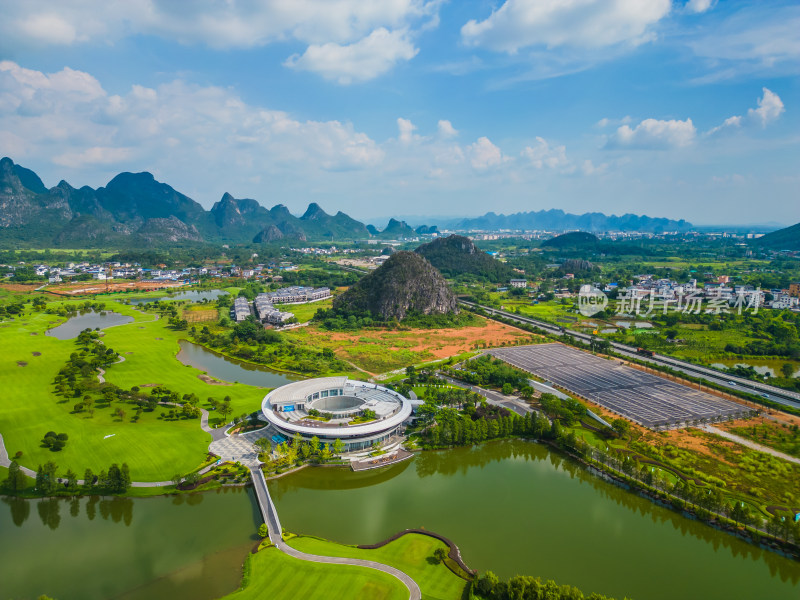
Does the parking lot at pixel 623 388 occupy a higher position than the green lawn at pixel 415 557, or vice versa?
the parking lot at pixel 623 388

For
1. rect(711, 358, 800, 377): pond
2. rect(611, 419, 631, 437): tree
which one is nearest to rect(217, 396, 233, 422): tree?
rect(611, 419, 631, 437): tree

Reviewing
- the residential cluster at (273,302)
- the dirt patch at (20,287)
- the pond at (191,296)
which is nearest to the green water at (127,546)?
the residential cluster at (273,302)

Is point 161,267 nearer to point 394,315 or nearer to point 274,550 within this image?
point 394,315

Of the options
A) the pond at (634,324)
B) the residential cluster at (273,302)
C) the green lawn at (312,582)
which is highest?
the residential cluster at (273,302)

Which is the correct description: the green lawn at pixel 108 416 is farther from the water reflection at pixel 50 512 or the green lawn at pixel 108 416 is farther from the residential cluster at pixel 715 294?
the residential cluster at pixel 715 294

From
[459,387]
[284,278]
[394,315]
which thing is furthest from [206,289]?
[459,387]

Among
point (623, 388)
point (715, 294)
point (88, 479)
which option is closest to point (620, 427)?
point (623, 388)
